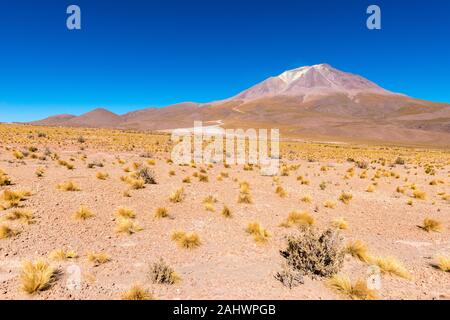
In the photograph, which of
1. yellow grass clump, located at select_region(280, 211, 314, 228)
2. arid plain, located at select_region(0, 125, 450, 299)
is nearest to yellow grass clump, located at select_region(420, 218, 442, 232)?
arid plain, located at select_region(0, 125, 450, 299)

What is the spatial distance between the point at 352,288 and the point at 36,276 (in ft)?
17.1

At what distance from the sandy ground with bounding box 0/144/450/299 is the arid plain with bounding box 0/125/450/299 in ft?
0.10

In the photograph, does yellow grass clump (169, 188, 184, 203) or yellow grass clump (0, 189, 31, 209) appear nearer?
yellow grass clump (0, 189, 31, 209)

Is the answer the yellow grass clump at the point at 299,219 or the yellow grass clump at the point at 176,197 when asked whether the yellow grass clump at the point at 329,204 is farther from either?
the yellow grass clump at the point at 176,197

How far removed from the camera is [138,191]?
1210cm

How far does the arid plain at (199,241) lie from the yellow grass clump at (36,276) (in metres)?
0.02

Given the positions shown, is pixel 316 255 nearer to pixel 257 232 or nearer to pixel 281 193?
pixel 257 232

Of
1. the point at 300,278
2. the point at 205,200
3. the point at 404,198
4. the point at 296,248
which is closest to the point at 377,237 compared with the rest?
the point at 296,248

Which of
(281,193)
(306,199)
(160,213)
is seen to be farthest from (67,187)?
(306,199)

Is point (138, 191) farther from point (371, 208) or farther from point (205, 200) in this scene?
point (371, 208)

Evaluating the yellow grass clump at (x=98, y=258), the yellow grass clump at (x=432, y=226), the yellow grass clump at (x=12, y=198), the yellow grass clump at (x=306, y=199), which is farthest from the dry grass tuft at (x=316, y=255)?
the yellow grass clump at (x=12, y=198)

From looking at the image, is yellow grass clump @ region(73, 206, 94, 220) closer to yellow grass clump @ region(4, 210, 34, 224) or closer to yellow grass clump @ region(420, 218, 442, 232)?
yellow grass clump @ region(4, 210, 34, 224)

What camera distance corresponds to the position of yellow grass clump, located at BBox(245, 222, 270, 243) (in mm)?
7830
